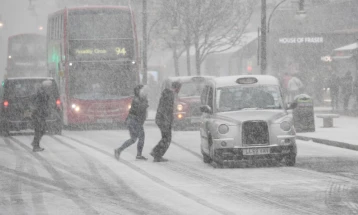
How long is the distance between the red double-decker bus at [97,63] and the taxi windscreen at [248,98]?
14024 millimetres

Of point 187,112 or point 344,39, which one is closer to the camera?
point 187,112

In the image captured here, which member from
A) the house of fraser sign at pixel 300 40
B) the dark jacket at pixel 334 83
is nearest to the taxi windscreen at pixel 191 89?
the dark jacket at pixel 334 83

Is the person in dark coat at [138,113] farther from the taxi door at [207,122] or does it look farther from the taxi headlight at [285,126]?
the taxi headlight at [285,126]

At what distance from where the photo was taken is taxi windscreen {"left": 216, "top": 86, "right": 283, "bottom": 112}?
1908 centimetres

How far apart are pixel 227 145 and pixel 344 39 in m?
35.6

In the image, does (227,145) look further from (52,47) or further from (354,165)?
(52,47)

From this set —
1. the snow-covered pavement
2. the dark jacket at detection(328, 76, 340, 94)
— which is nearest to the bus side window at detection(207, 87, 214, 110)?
the snow-covered pavement

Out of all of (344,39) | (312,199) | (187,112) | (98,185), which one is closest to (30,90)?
(187,112)

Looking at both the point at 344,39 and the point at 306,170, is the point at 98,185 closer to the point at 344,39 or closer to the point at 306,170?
the point at 306,170

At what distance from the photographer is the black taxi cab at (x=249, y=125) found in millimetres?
18078

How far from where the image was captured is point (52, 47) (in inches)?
1458

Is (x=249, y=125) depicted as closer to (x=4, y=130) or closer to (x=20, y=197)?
(x=20, y=197)

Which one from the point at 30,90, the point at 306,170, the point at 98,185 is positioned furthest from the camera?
the point at 30,90

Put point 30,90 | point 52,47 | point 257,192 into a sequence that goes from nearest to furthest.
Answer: point 257,192 → point 30,90 → point 52,47
